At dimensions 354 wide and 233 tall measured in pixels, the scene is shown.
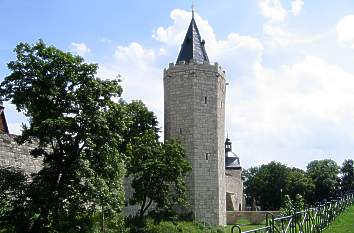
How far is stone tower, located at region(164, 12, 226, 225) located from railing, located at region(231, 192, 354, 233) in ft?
34.4

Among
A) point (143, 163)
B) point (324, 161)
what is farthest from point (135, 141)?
point (324, 161)

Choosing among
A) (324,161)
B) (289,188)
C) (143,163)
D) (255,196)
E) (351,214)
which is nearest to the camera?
(351,214)

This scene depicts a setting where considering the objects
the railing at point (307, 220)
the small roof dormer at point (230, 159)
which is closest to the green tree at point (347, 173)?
the small roof dormer at point (230, 159)

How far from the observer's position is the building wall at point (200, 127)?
27.8m

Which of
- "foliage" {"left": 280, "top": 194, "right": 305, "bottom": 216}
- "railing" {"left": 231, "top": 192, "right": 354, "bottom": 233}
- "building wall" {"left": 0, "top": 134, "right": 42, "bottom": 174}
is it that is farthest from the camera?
"foliage" {"left": 280, "top": 194, "right": 305, "bottom": 216}

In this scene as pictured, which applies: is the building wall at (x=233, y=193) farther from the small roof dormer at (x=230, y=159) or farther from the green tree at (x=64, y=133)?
the green tree at (x=64, y=133)

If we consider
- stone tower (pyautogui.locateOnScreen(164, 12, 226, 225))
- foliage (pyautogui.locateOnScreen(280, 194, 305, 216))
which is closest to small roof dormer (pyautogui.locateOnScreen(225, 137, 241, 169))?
stone tower (pyautogui.locateOnScreen(164, 12, 226, 225))

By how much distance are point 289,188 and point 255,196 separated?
532cm

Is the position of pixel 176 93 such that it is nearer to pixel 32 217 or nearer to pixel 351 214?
pixel 351 214

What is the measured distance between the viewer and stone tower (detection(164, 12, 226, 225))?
27.8 m

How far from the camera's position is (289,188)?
2160 inches

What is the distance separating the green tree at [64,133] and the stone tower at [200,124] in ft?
42.6

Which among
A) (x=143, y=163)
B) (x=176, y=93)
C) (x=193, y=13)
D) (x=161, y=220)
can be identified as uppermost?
(x=193, y=13)

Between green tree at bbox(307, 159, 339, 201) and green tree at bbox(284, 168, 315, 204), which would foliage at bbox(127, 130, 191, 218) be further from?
green tree at bbox(307, 159, 339, 201)
